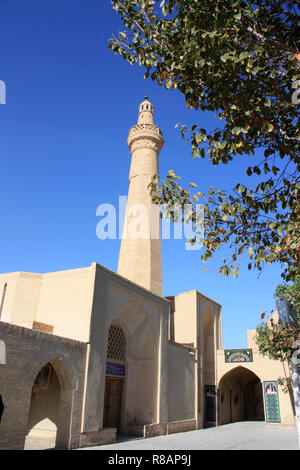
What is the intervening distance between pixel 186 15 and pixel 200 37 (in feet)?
1.54

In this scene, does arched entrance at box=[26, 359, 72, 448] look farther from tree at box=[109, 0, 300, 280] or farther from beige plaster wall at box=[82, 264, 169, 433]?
tree at box=[109, 0, 300, 280]

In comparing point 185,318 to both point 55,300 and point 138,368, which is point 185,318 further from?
point 55,300

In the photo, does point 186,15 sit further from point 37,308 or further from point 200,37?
point 37,308

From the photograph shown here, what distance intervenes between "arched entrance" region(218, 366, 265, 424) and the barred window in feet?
31.6

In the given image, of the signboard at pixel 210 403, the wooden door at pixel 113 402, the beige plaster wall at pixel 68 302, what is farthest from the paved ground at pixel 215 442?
the signboard at pixel 210 403

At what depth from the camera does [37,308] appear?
1355 cm

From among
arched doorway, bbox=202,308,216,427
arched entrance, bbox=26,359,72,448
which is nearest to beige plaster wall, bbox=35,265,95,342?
arched entrance, bbox=26,359,72,448

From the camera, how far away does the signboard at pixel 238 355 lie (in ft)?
72.4

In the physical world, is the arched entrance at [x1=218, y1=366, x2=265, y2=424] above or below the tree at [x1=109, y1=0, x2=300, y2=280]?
below

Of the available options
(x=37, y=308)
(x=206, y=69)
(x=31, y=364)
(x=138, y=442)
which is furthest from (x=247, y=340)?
(x=206, y=69)

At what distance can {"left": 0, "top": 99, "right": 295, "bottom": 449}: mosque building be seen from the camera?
10.6 m

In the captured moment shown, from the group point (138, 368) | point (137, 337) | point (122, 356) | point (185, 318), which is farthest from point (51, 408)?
point (185, 318)

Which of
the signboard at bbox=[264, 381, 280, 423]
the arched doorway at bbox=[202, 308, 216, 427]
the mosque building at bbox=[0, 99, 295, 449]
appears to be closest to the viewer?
the mosque building at bbox=[0, 99, 295, 449]

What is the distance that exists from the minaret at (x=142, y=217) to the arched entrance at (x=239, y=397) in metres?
8.64
